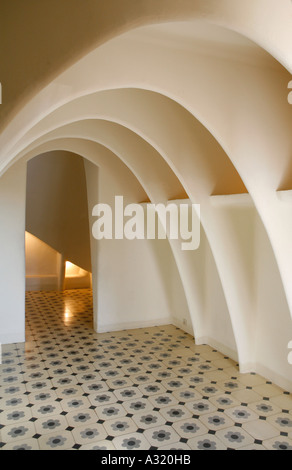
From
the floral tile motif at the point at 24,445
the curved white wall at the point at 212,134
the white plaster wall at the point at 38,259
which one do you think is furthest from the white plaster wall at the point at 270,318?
the white plaster wall at the point at 38,259

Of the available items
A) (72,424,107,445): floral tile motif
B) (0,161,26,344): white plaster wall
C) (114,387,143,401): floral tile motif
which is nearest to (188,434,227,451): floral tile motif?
(72,424,107,445): floral tile motif

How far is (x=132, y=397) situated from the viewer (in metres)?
5.88

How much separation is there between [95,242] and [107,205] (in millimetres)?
954

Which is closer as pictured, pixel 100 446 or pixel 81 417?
pixel 100 446

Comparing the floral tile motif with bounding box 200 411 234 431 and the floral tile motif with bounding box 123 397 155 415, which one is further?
the floral tile motif with bounding box 123 397 155 415

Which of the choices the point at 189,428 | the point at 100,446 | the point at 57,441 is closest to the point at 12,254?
the point at 57,441

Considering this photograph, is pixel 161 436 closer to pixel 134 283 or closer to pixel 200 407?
pixel 200 407

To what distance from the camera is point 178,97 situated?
4.09 m

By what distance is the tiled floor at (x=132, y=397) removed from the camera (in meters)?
4.75

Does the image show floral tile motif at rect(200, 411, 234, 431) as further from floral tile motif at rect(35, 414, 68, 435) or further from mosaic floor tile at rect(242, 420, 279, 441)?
floral tile motif at rect(35, 414, 68, 435)

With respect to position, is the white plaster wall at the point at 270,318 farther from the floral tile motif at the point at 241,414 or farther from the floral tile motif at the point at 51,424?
the floral tile motif at the point at 51,424

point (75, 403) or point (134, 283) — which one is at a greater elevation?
point (134, 283)

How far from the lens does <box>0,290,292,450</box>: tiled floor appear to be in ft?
15.6
